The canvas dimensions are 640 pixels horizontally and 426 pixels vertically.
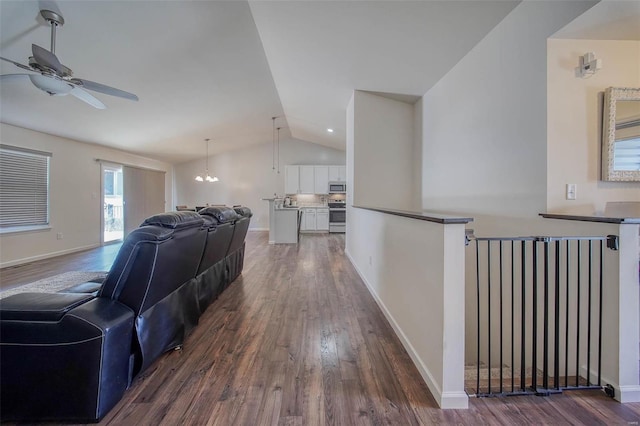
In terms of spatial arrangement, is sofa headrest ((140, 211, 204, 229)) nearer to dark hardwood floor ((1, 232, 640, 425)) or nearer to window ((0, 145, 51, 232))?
dark hardwood floor ((1, 232, 640, 425))

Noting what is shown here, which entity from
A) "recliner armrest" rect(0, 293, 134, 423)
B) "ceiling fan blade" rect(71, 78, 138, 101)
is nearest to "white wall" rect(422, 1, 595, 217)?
"recliner armrest" rect(0, 293, 134, 423)

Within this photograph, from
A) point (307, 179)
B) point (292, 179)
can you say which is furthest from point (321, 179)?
point (292, 179)

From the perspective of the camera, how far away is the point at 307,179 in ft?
29.8

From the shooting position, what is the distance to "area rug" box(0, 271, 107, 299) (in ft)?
10.6

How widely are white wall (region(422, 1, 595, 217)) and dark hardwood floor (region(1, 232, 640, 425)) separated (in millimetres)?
1396

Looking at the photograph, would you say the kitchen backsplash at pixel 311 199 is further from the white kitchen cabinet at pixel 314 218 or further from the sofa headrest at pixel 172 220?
the sofa headrest at pixel 172 220

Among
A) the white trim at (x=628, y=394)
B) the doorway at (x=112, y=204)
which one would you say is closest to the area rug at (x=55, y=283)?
the doorway at (x=112, y=204)

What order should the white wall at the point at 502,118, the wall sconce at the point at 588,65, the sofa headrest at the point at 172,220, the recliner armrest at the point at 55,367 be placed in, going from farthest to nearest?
the white wall at the point at 502,118
the wall sconce at the point at 588,65
the sofa headrest at the point at 172,220
the recliner armrest at the point at 55,367

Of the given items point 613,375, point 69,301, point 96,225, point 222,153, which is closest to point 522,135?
point 613,375

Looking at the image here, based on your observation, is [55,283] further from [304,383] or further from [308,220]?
[308,220]

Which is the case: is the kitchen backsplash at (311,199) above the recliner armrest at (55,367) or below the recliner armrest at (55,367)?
above

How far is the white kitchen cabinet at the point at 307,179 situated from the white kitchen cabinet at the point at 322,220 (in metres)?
0.75

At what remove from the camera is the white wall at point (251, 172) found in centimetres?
943

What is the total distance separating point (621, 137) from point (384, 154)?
2778 mm
